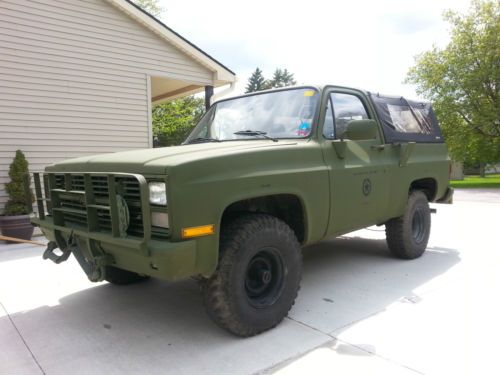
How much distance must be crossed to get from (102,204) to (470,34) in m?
22.8

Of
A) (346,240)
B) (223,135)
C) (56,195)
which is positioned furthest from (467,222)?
(56,195)

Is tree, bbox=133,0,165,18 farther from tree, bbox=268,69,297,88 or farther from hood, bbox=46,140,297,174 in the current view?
tree, bbox=268,69,297,88

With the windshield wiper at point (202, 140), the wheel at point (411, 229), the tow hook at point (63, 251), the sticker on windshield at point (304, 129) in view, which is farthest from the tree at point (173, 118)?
the sticker on windshield at point (304, 129)

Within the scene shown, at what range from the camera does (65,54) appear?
7367mm

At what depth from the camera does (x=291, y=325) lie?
308 cm

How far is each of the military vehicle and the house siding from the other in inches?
162

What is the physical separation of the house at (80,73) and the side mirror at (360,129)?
588 centimetres

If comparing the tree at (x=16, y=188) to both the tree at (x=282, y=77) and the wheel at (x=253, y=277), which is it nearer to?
the wheel at (x=253, y=277)

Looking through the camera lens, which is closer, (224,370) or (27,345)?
(224,370)

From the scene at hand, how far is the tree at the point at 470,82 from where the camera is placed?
19.3 meters

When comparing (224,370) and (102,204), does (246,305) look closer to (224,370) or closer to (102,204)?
(224,370)

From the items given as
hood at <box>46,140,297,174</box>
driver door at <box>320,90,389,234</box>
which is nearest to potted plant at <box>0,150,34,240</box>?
hood at <box>46,140,297,174</box>

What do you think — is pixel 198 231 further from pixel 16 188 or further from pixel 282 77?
pixel 282 77

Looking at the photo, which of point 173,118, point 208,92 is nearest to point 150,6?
point 173,118
